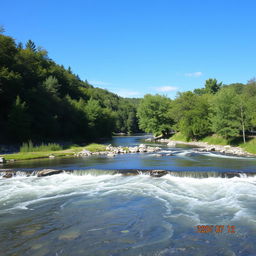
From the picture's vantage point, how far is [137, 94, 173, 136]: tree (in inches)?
3228

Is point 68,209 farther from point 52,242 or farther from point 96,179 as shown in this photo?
point 96,179

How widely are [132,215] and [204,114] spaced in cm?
5398

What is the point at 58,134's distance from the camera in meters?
61.8

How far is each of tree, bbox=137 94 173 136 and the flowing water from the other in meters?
61.0

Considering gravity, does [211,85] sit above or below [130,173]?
above

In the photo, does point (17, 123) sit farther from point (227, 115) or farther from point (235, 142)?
point (235, 142)

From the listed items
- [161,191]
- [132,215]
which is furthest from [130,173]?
[132,215]

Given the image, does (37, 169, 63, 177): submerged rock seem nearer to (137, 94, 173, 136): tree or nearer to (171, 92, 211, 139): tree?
(171, 92, 211, 139): tree

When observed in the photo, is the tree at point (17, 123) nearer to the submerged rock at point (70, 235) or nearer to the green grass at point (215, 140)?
the green grass at point (215, 140)

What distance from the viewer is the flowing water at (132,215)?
367 inches

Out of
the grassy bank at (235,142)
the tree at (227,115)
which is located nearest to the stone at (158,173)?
the grassy bank at (235,142)

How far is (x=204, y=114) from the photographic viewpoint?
62.6m

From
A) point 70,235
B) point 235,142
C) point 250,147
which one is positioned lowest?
point 70,235

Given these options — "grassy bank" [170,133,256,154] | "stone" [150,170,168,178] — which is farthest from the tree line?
"stone" [150,170,168,178]
